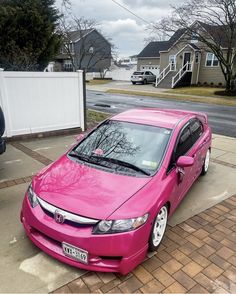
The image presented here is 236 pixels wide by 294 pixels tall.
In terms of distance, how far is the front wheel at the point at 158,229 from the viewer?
9.88ft

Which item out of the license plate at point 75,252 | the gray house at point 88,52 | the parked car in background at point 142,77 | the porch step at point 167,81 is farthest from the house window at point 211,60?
the license plate at point 75,252

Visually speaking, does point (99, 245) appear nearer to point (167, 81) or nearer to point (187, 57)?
point (167, 81)

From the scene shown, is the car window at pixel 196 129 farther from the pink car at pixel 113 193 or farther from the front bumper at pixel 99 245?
the front bumper at pixel 99 245

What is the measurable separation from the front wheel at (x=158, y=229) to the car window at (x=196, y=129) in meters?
1.64

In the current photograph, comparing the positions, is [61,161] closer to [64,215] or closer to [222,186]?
[64,215]

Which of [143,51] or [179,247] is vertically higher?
[143,51]

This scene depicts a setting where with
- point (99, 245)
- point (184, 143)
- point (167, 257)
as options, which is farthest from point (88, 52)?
point (99, 245)

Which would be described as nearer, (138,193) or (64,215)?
(64,215)

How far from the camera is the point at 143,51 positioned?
4525 centimetres

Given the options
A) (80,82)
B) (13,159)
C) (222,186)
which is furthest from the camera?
(80,82)

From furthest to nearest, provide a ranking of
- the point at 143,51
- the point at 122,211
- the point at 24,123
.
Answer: the point at 143,51 → the point at 24,123 → the point at 122,211

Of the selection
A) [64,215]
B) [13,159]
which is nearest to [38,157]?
[13,159]

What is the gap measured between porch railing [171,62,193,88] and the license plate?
3030cm

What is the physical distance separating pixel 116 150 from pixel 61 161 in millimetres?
746
